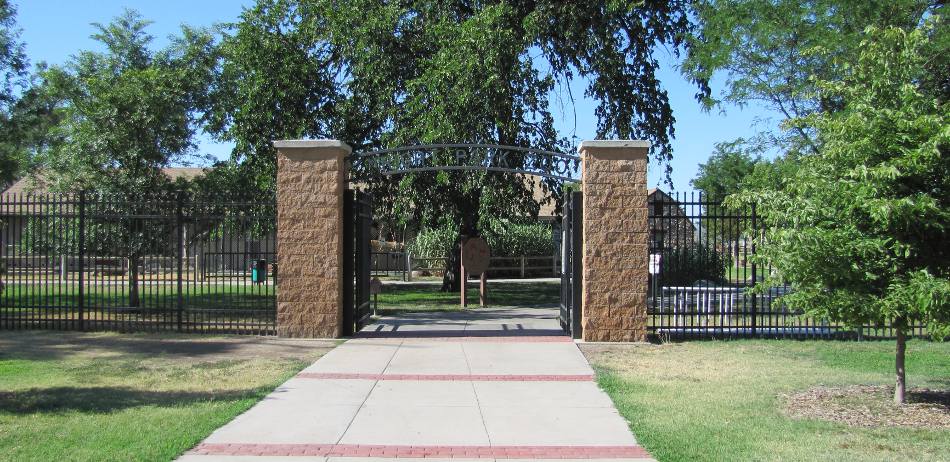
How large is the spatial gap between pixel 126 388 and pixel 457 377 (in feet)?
12.6

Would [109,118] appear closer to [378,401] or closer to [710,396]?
[378,401]

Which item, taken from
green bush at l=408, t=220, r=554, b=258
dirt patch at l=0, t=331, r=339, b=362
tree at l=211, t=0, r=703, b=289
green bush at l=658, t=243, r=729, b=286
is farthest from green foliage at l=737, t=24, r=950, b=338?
green bush at l=408, t=220, r=554, b=258

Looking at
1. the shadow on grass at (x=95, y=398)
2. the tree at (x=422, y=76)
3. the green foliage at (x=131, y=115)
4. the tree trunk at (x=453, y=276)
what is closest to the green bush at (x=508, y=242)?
the tree trunk at (x=453, y=276)

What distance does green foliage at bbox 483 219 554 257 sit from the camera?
1299 inches

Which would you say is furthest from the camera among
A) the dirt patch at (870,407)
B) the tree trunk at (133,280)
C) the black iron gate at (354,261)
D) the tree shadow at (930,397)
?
the tree trunk at (133,280)

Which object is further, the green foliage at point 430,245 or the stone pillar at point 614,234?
the green foliage at point 430,245

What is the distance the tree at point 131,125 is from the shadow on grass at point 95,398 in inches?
299

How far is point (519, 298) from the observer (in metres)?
23.0

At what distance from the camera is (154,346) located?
12086 millimetres

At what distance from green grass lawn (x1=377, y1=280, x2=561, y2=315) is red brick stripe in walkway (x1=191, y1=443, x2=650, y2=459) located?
10988 millimetres

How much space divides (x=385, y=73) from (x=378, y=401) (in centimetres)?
1205

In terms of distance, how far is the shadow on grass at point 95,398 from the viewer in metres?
7.86

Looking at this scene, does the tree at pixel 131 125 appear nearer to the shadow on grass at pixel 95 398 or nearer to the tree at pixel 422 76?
the tree at pixel 422 76

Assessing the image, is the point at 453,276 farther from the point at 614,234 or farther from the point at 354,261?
the point at 614,234
